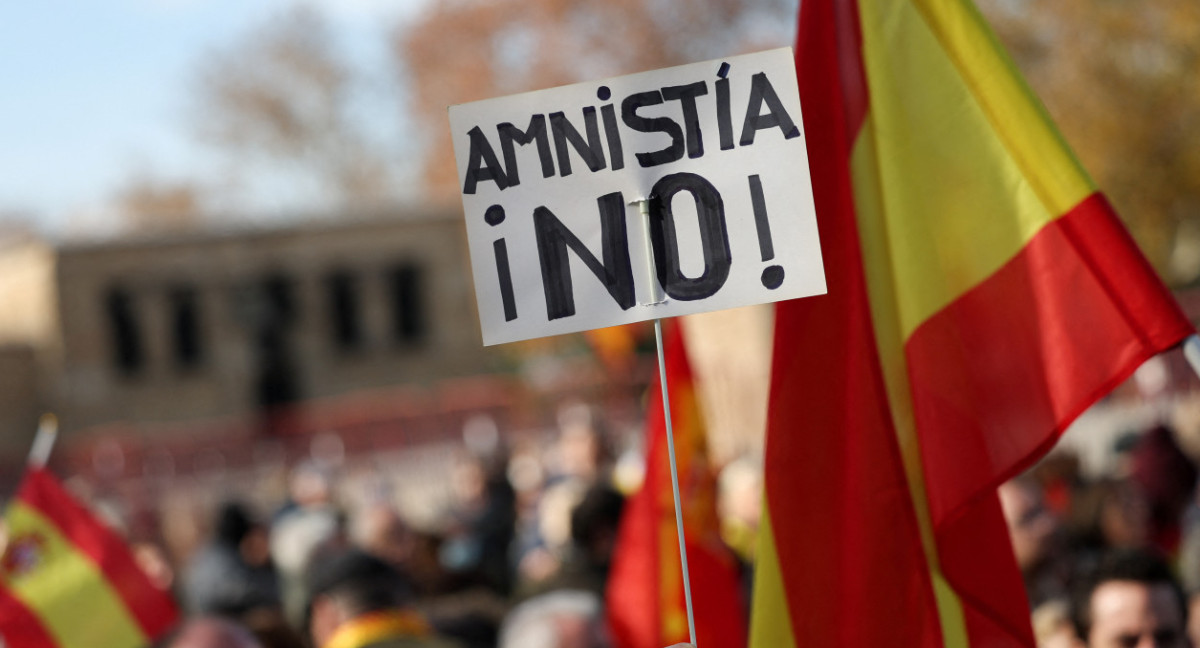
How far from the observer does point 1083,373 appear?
8.73 ft

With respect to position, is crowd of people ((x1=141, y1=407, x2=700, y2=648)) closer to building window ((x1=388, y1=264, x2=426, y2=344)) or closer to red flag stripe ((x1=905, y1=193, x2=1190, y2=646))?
red flag stripe ((x1=905, y1=193, x2=1190, y2=646))

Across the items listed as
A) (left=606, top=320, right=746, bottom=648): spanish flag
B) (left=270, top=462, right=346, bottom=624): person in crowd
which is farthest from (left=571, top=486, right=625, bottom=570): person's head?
(left=270, top=462, right=346, bottom=624): person in crowd

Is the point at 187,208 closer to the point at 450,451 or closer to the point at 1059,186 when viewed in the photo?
the point at 450,451

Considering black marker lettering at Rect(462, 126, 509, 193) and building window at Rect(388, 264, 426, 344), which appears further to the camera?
building window at Rect(388, 264, 426, 344)

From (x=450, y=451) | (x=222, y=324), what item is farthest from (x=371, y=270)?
(x=450, y=451)

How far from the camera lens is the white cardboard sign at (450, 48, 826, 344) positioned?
Answer: 2768mm

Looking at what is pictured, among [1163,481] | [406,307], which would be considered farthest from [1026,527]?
[406,307]

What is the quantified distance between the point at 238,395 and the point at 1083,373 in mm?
35267

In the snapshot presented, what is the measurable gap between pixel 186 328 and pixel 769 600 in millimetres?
34812

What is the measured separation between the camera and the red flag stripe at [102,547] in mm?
4691

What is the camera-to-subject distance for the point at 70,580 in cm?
473

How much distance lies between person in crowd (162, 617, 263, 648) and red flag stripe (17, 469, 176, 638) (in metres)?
0.73

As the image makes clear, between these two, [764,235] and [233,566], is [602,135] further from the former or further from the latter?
[233,566]

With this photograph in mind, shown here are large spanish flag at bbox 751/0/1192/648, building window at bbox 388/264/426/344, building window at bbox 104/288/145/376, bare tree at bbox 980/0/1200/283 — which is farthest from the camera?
building window at bbox 388/264/426/344
